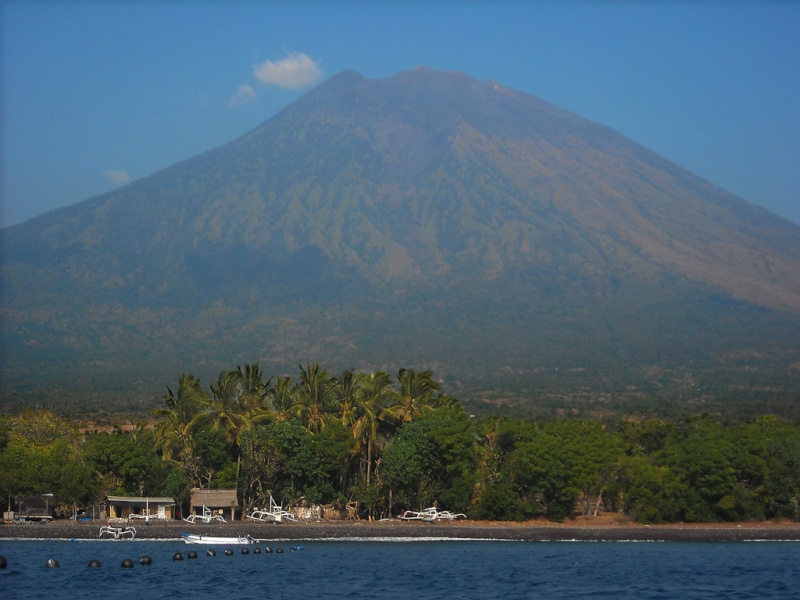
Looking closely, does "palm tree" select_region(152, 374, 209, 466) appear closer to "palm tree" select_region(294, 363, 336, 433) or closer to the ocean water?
"palm tree" select_region(294, 363, 336, 433)

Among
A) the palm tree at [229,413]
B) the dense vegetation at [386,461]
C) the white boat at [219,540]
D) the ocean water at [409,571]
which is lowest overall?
the ocean water at [409,571]

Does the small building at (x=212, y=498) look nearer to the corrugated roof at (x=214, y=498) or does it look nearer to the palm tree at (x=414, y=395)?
the corrugated roof at (x=214, y=498)

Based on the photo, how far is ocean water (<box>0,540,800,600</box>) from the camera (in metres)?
39.3

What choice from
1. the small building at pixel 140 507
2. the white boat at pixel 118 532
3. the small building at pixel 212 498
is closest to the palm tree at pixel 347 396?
the small building at pixel 212 498

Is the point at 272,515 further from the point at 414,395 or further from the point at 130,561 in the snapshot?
the point at 130,561

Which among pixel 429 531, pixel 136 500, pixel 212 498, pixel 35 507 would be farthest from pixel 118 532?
pixel 429 531

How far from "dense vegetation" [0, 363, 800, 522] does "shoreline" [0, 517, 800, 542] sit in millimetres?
1771

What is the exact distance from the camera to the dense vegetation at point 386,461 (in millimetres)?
63375

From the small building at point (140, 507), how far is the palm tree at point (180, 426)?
2.48 m

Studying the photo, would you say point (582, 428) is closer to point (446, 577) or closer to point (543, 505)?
point (543, 505)

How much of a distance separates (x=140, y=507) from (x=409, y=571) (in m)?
25.5

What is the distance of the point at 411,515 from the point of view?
214ft

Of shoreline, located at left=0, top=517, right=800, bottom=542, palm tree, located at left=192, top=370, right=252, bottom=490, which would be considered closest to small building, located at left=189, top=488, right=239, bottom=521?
palm tree, located at left=192, top=370, right=252, bottom=490

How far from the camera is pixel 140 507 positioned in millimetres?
65875
